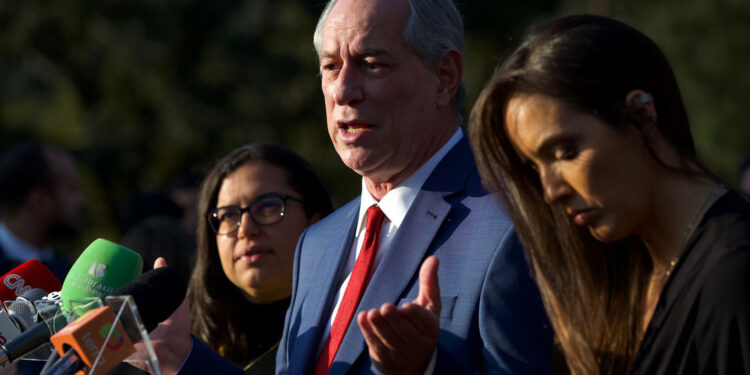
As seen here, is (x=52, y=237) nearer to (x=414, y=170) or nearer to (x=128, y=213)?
(x=128, y=213)

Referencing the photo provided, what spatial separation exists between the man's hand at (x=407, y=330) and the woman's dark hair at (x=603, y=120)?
305 mm

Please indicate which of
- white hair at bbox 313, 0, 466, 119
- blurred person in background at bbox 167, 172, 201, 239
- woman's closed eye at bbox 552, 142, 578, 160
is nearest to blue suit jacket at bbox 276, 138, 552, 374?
white hair at bbox 313, 0, 466, 119

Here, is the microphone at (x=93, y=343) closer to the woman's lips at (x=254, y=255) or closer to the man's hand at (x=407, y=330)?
the man's hand at (x=407, y=330)

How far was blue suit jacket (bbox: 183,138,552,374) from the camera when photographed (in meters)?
2.84

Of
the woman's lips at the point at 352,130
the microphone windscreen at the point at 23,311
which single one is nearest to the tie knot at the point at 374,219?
the woman's lips at the point at 352,130

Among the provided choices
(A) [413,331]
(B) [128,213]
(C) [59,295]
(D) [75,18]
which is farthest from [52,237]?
(D) [75,18]

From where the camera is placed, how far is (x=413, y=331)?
2574mm

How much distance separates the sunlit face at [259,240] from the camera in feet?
14.0

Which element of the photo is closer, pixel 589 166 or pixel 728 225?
pixel 728 225

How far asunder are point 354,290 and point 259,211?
1.06 m

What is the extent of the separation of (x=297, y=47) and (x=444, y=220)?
54.4ft

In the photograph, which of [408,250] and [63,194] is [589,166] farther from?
[63,194]

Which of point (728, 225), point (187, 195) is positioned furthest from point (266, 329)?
point (187, 195)

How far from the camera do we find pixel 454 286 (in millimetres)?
3043
